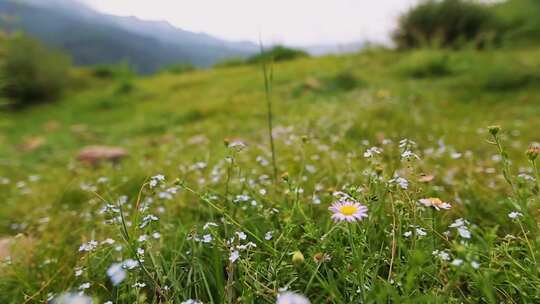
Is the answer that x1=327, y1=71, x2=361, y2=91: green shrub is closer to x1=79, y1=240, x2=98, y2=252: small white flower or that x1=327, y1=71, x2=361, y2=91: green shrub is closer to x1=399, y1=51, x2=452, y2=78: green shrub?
x1=399, y1=51, x2=452, y2=78: green shrub

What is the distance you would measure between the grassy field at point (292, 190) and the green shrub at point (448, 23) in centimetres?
98

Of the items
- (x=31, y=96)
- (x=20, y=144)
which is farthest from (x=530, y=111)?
(x=31, y=96)

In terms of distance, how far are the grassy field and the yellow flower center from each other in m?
0.06

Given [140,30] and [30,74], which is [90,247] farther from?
[30,74]

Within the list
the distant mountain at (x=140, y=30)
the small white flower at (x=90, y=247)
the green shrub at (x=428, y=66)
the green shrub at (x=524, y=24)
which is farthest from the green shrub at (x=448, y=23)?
the small white flower at (x=90, y=247)

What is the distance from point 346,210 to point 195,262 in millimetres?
472

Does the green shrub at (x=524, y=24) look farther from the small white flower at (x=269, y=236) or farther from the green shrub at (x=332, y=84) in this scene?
the small white flower at (x=269, y=236)

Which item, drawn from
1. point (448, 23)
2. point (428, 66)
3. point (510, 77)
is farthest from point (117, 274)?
point (448, 23)

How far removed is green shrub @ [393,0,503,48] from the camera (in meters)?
7.32

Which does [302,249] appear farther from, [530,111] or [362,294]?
[530,111]

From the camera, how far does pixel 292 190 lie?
1022mm

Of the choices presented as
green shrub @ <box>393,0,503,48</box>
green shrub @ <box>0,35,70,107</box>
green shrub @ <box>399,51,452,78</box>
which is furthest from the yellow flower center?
green shrub @ <box>0,35,70,107</box>

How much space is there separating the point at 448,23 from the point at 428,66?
261 cm

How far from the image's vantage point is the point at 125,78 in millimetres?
8234
